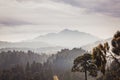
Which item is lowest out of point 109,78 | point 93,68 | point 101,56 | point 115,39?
point 109,78

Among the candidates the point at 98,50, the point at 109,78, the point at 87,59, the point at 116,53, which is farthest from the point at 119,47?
the point at 109,78

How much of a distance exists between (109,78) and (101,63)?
5793cm

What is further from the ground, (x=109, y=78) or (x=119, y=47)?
(x=119, y=47)

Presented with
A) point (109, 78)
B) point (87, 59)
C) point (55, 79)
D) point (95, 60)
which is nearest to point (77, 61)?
point (87, 59)

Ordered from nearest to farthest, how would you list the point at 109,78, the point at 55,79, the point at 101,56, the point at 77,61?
1. the point at 55,79
2. the point at 101,56
3. the point at 77,61
4. the point at 109,78

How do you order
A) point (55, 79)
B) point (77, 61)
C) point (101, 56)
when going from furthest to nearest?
point (77, 61) < point (101, 56) < point (55, 79)

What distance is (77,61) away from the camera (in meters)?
46.8

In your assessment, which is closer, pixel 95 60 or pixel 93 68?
pixel 95 60

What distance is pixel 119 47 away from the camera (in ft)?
114

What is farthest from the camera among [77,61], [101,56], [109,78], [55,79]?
[109,78]

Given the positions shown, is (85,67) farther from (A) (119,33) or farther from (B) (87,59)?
(A) (119,33)

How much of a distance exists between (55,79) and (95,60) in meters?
16.4

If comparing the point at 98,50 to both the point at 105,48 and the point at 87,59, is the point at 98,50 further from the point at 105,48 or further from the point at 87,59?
the point at 87,59

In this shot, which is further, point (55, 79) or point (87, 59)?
point (87, 59)
